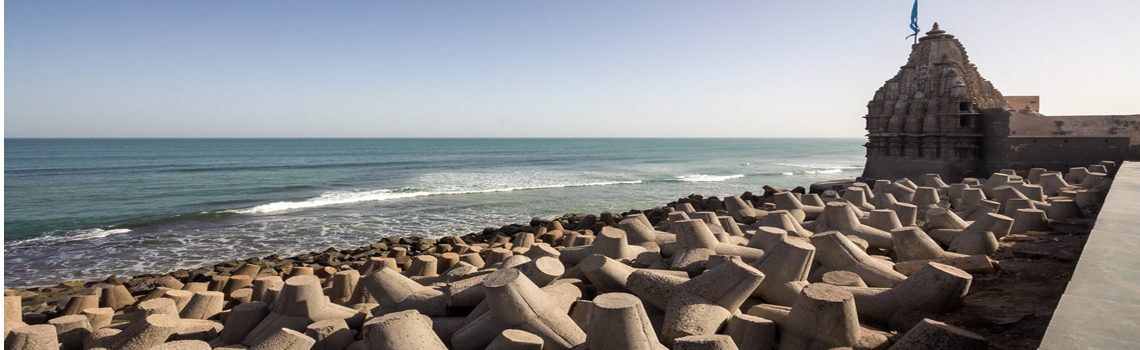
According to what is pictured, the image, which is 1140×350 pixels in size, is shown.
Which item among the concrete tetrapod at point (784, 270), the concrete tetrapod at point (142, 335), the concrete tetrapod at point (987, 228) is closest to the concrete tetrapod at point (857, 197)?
the concrete tetrapod at point (987, 228)

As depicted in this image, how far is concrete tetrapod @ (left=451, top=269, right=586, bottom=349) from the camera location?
3031 mm

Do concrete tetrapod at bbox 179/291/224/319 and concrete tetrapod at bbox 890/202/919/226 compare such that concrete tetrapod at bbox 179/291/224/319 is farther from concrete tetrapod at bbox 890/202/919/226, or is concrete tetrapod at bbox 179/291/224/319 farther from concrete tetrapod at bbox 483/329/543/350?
concrete tetrapod at bbox 890/202/919/226

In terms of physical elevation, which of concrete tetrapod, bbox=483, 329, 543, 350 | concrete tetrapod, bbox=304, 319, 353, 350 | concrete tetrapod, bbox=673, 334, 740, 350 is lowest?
concrete tetrapod, bbox=304, 319, 353, 350

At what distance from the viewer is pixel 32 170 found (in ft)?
122

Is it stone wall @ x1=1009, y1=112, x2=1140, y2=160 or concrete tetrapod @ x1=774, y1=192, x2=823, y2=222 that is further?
stone wall @ x1=1009, y1=112, x2=1140, y2=160

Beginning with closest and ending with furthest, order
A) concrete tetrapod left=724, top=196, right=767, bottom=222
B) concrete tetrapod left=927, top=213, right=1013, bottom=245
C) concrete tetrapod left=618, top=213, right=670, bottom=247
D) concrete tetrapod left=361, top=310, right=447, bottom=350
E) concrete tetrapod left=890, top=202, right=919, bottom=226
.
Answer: concrete tetrapod left=361, top=310, right=447, bottom=350 → concrete tetrapod left=927, top=213, right=1013, bottom=245 → concrete tetrapod left=618, top=213, right=670, bottom=247 → concrete tetrapod left=890, top=202, right=919, bottom=226 → concrete tetrapod left=724, top=196, right=767, bottom=222

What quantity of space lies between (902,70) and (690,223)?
1441 centimetres

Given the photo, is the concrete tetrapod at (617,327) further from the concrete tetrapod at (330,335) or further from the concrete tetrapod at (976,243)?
the concrete tetrapod at (976,243)

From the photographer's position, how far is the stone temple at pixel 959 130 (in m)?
13.1

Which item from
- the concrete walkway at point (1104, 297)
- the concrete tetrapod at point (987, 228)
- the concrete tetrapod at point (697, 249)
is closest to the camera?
the concrete walkway at point (1104, 297)

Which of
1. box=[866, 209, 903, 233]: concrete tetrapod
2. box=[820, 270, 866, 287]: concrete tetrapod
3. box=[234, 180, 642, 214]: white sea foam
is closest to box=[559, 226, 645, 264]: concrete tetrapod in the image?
box=[820, 270, 866, 287]: concrete tetrapod

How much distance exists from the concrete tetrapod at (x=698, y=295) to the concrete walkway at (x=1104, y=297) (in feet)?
4.47

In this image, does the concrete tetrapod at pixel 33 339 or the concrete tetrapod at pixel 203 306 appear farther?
the concrete tetrapod at pixel 203 306

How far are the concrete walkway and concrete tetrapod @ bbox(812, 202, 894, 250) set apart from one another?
62.8 inches
